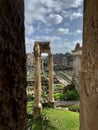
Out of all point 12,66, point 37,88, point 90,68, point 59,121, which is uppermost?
point 90,68

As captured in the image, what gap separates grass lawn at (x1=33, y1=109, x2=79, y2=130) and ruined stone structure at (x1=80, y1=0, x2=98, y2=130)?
1124 centimetres

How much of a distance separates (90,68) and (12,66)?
3278 millimetres

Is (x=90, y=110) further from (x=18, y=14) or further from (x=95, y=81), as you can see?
(x=18, y=14)

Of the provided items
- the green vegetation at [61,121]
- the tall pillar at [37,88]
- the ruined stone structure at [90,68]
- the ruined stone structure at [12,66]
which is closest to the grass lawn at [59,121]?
the green vegetation at [61,121]

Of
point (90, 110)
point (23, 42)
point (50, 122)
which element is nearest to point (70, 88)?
point (50, 122)

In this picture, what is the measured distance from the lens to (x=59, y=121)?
16.9 metres

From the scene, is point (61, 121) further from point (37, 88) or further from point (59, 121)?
point (37, 88)

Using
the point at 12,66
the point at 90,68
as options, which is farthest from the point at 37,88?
the point at 12,66

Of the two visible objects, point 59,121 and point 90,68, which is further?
point 59,121

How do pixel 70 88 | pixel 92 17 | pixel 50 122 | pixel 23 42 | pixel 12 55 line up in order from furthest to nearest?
1. pixel 70 88
2. pixel 50 122
3. pixel 92 17
4. pixel 23 42
5. pixel 12 55

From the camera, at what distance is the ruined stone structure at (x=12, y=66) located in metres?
1.24

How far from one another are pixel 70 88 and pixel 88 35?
33189mm

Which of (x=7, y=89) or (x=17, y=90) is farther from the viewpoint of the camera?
(x=17, y=90)

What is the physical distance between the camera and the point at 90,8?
445 cm
